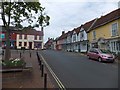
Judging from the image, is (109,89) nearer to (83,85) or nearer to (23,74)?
(83,85)

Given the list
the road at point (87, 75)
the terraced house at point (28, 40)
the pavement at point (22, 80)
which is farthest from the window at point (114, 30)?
the terraced house at point (28, 40)

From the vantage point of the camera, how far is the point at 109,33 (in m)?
32.8

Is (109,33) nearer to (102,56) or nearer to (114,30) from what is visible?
(114,30)

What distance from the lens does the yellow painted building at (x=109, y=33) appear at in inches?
1182

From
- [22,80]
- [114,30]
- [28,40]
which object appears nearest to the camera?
[22,80]

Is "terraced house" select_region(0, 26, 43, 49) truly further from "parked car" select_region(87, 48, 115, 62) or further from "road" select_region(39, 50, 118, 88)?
"road" select_region(39, 50, 118, 88)

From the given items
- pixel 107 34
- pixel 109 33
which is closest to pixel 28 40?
pixel 107 34

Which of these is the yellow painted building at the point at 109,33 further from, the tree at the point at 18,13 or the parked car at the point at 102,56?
the tree at the point at 18,13

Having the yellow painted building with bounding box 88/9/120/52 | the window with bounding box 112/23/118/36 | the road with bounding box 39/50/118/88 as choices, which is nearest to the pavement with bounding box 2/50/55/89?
the road with bounding box 39/50/118/88

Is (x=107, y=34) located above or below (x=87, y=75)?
above

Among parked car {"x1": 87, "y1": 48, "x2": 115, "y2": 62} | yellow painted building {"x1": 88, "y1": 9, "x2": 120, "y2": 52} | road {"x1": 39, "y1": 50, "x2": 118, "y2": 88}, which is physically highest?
yellow painted building {"x1": 88, "y1": 9, "x2": 120, "y2": 52}

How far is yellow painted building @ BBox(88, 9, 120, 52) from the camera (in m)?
30.0

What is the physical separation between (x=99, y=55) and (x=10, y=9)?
1255 centimetres

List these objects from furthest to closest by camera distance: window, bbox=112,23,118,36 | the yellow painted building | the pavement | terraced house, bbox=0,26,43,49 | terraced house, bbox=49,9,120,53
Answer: terraced house, bbox=0,26,43,49, window, bbox=112,23,118,36, terraced house, bbox=49,9,120,53, the yellow painted building, the pavement
